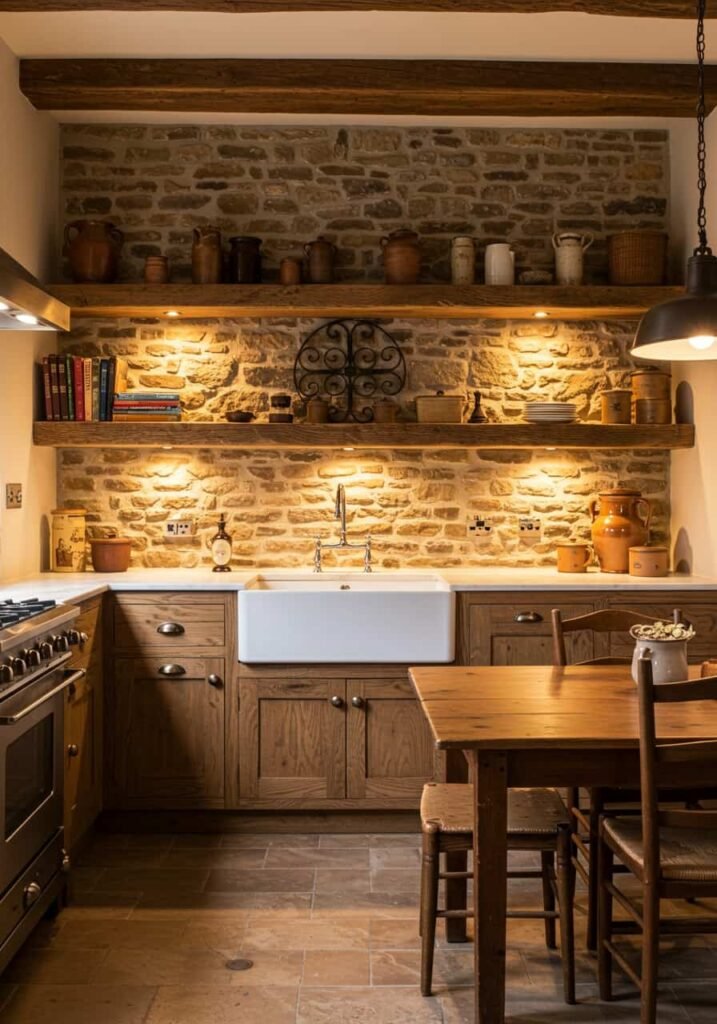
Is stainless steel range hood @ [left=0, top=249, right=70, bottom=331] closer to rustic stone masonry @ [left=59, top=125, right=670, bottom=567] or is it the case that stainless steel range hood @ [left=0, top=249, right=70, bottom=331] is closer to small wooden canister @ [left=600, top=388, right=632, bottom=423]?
rustic stone masonry @ [left=59, top=125, right=670, bottom=567]

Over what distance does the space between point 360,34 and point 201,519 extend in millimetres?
2291

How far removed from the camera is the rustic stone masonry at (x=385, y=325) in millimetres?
4777

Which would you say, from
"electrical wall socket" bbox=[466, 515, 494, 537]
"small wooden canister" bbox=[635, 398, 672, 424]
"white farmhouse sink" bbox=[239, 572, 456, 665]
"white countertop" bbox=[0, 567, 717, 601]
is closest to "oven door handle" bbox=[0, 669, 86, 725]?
"white countertop" bbox=[0, 567, 717, 601]

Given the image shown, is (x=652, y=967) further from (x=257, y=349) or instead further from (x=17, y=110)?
(x=17, y=110)

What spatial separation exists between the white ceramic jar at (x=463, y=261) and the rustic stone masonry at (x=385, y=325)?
0.23 metres

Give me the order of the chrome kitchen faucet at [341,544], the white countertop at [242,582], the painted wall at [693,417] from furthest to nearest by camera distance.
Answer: the chrome kitchen faucet at [341,544] < the painted wall at [693,417] < the white countertop at [242,582]

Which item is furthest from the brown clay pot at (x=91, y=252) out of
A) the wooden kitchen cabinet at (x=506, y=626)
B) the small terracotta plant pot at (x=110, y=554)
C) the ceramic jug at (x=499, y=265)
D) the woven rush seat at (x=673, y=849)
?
the woven rush seat at (x=673, y=849)

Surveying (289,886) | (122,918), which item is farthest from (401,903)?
(122,918)

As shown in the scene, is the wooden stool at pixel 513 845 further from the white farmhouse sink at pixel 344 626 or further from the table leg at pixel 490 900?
the white farmhouse sink at pixel 344 626

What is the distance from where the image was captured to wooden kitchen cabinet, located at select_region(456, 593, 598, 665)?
4.11 meters

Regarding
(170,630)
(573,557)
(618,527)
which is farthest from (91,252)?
(618,527)

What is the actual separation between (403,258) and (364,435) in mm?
850

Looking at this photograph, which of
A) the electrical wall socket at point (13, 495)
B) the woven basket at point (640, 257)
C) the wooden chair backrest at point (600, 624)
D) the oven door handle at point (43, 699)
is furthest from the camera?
the woven basket at point (640, 257)

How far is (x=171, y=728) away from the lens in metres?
4.06
